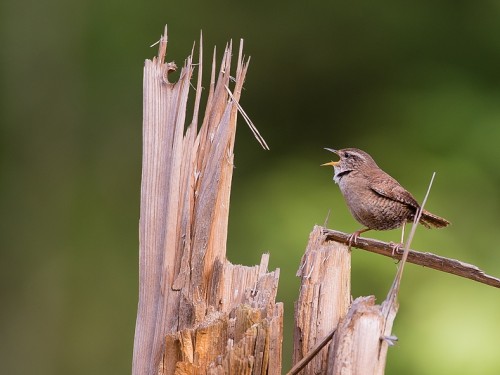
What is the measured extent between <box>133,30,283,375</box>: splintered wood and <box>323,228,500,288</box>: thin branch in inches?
12.5

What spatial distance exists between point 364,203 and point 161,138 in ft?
5.62

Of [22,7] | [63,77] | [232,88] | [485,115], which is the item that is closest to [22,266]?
[63,77]

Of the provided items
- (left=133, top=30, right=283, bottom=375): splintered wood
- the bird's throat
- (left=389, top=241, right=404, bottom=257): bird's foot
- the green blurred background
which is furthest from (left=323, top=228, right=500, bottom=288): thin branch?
the green blurred background

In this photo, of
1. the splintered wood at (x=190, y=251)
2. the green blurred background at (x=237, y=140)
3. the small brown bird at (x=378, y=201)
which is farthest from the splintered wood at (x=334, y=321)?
the green blurred background at (x=237, y=140)

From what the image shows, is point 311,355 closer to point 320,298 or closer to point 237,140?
point 320,298

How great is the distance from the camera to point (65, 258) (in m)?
9.23

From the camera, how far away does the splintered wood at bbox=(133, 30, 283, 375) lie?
2471 millimetres

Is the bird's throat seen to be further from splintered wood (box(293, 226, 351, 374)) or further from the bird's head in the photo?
splintered wood (box(293, 226, 351, 374))

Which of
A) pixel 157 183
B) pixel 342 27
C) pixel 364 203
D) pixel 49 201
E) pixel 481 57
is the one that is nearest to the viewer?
pixel 157 183

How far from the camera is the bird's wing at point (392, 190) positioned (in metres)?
4.12

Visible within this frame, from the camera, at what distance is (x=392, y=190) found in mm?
4156

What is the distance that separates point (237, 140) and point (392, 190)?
4753 mm

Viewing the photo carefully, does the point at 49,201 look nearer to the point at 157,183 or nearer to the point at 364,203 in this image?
the point at 364,203

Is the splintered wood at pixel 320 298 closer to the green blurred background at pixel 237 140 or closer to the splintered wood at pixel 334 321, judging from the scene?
the splintered wood at pixel 334 321
